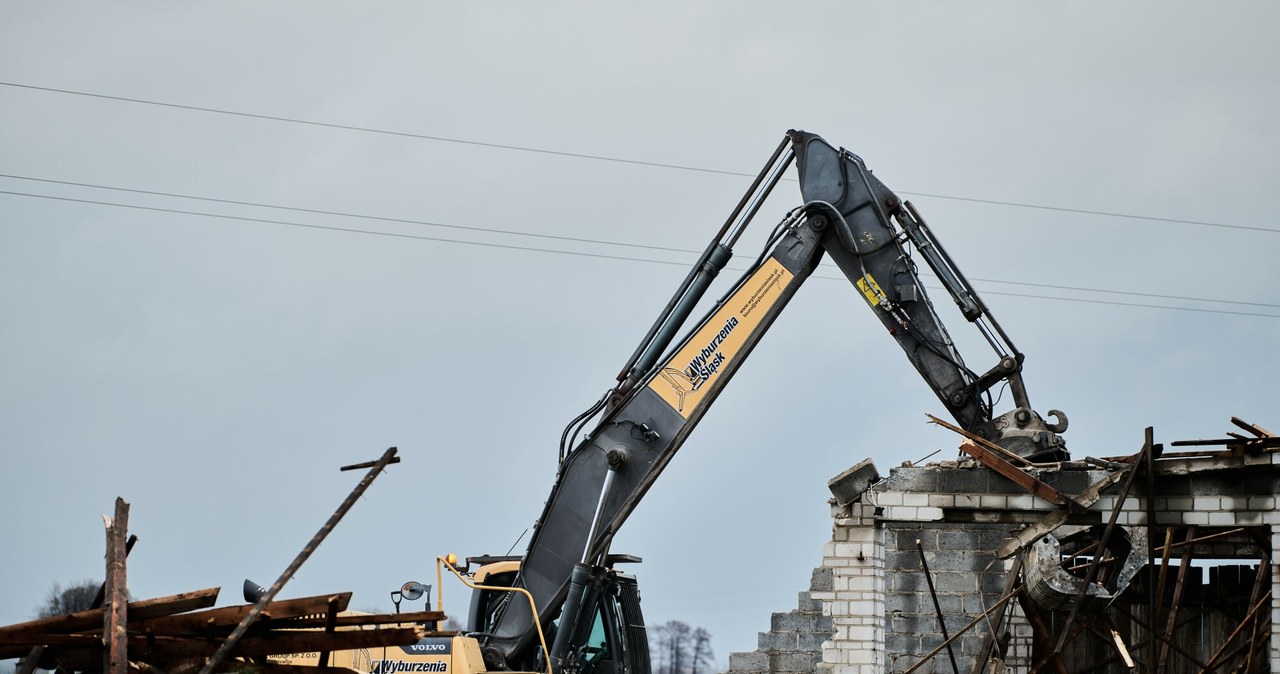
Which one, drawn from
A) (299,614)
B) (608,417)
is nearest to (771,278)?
(608,417)

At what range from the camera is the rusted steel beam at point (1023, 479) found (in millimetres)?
15227

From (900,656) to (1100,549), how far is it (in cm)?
372

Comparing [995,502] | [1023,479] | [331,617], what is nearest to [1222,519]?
[1023,479]

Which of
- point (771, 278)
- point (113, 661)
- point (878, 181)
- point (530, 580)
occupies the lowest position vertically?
point (113, 661)

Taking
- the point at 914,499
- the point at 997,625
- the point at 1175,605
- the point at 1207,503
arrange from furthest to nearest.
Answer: the point at 914,499 → the point at 997,625 → the point at 1175,605 → the point at 1207,503

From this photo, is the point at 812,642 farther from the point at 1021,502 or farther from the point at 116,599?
the point at 116,599

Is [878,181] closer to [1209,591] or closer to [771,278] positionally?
[771,278]

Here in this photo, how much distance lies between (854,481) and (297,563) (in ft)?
25.0

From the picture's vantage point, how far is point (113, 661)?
32.9 ft

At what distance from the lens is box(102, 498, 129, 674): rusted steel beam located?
10070mm

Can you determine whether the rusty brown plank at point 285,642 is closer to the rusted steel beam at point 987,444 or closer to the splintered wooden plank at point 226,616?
the splintered wooden plank at point 226,616

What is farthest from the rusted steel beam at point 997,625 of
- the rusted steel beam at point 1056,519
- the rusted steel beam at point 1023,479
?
the rusted steel beam at point 1023,479

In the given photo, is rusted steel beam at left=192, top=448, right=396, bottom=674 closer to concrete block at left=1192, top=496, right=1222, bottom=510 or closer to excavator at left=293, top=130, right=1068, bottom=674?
excavator at left=293, top=130, right=1068, bottom=674

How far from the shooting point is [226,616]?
10594mm
